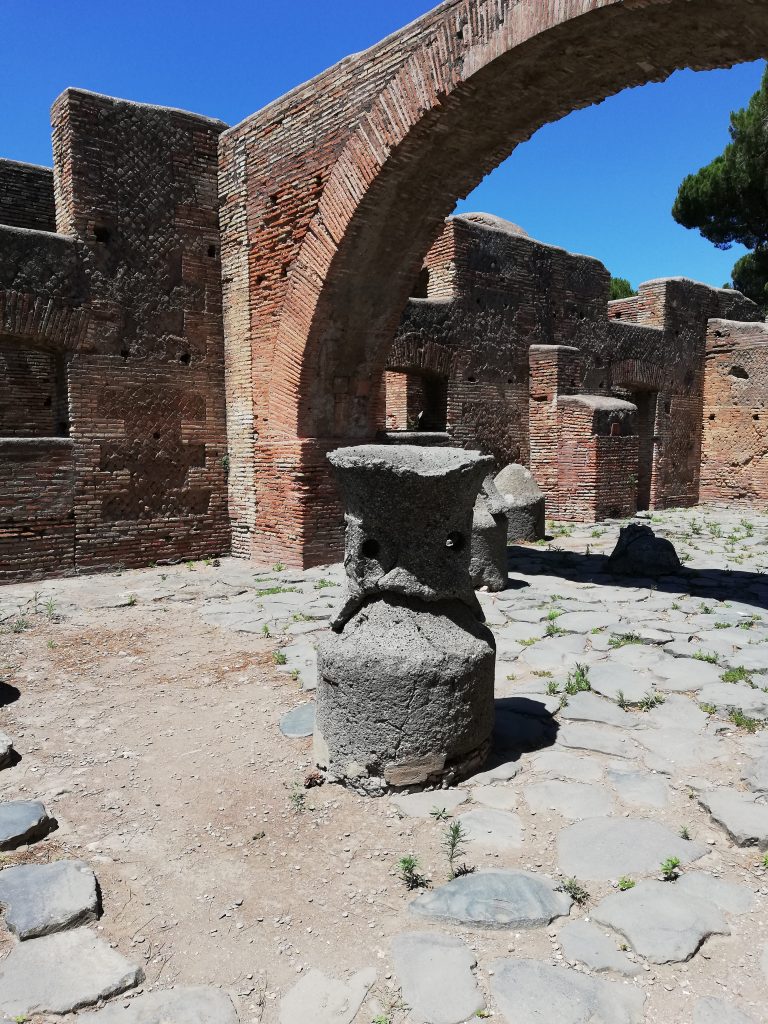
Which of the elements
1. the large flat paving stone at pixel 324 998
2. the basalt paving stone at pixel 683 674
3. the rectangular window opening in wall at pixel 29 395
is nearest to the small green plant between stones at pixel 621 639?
the basalt paving stone at pixel 683 674

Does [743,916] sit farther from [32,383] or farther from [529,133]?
[32,383]

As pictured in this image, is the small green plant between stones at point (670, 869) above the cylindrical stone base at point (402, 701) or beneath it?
beneath

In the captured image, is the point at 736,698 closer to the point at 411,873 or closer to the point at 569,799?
the point at 569,799

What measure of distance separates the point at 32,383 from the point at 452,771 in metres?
10.3

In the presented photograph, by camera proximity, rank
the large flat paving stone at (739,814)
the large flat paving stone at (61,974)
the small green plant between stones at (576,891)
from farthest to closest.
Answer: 1. the large flat paving stone at (739,814)
2. the small green plant between stones at (576,891)
3. the large flat paving stone at (61,974)

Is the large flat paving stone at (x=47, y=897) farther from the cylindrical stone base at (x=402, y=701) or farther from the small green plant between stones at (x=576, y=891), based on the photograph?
the small green plant between stones at (x=576, y=891)

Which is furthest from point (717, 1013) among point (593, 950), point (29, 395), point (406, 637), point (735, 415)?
point (735, 415)

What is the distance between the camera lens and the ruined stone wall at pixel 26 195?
31.0 ft

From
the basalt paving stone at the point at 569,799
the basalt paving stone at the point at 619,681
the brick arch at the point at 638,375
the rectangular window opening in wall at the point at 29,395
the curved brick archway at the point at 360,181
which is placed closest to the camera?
the basalt paving stone at the point at 569,799

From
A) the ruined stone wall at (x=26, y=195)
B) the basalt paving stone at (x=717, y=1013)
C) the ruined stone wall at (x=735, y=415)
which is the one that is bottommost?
the basalt paving stone at (x=717, y=1013)

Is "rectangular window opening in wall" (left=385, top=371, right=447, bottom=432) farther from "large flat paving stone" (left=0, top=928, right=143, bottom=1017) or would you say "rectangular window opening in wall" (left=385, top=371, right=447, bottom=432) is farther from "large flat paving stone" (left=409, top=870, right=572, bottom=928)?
"large flat paving stone" (left=0, top=928, right=143, bottom=1017)

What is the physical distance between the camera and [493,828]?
272cm

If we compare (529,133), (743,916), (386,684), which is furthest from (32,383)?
(743,916)

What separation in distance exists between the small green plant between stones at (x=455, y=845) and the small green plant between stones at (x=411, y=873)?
110 millimetres
